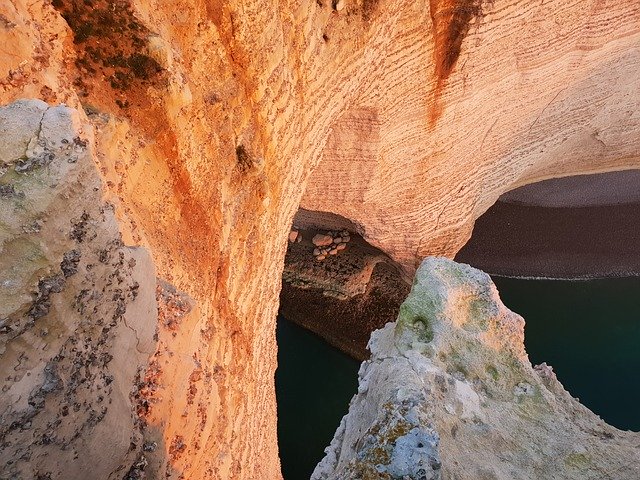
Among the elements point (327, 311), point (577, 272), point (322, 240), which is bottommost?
point (327, 311)

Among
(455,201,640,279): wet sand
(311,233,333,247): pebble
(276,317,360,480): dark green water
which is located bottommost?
(276,317,360,480): dark green water

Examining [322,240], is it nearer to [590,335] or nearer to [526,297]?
[526,297]

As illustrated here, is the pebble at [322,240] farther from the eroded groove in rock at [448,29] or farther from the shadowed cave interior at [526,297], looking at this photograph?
the eroded groove in rock at [448,29]

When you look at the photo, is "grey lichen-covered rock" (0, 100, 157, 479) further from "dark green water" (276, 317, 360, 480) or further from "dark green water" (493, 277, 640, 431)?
"dark green water" (493, 277, 640, 431)

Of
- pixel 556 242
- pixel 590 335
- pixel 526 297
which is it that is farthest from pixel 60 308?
pixel 556 242

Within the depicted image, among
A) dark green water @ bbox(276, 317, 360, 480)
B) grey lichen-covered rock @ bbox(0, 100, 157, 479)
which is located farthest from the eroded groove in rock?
dark green water @ bbox(276, 317, 360, 480)

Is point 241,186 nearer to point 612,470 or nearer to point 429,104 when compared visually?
point 612,470

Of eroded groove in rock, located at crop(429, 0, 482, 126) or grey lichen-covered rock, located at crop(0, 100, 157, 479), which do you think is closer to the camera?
grey lichen-covered rock, located at crop(0, 100, 157, 479)
